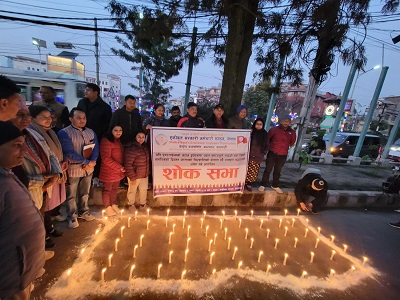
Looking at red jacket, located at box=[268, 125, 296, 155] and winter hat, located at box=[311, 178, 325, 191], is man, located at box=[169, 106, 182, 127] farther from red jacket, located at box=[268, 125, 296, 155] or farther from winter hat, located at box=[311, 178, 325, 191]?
winter hat, located at box=[311, 178, 325, 191]

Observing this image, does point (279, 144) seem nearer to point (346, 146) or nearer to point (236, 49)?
point (236, 49)

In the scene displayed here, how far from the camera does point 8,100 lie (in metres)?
1.98

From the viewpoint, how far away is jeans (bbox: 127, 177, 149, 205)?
4023 millimetres

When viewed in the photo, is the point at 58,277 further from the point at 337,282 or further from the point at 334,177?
the point at 334,177

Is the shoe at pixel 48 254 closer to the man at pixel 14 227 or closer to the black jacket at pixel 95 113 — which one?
the man at pixel 14 227

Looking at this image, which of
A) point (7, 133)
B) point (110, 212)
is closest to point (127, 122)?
point (110, 212)

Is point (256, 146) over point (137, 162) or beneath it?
over

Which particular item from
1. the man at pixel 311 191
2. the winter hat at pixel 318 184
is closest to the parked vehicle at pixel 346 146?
the man at pixel 311 191

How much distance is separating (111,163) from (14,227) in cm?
221

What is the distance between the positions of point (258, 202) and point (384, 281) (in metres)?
2.41

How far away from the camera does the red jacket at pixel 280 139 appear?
4.91m

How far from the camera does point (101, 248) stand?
9.89ft

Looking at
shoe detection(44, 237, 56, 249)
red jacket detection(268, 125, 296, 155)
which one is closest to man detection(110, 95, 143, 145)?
shoe detection(44, 237, 56, 249)

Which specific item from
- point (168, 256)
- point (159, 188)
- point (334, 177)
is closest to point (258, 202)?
point (159, 188)
